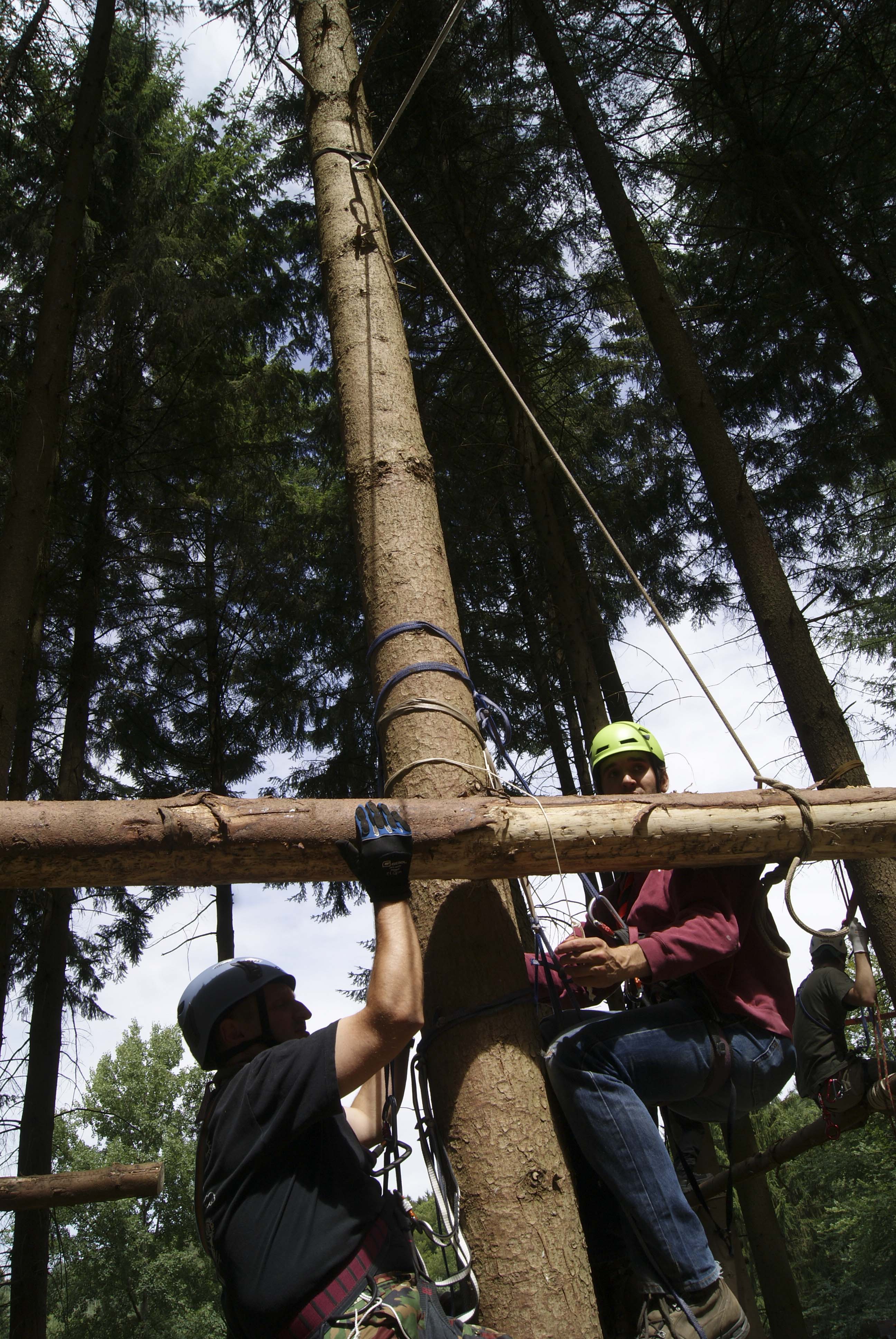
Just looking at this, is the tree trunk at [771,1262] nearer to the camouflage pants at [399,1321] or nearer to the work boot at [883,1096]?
the work boot at [883,1096]

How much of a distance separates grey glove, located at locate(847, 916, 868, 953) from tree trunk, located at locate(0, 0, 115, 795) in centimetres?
456

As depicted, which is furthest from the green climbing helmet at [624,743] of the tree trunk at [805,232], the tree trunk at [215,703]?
the tree trunk at [215,703]

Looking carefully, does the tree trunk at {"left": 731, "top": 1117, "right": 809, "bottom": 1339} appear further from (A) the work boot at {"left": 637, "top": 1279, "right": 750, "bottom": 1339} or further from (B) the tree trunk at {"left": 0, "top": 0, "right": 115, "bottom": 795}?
(B) the tree trunk at {"left": 0, "top": 0, "right": 115, "bottom": 795}

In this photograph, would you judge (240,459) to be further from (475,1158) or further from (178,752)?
(475,1158)

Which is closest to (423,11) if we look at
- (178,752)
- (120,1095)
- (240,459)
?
(240,459)

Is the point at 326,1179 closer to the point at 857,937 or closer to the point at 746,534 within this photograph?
the point at 857,937

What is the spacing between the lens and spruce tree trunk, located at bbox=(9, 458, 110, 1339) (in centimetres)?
730

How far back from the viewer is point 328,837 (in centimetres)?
215

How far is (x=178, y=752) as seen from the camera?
38.1ft

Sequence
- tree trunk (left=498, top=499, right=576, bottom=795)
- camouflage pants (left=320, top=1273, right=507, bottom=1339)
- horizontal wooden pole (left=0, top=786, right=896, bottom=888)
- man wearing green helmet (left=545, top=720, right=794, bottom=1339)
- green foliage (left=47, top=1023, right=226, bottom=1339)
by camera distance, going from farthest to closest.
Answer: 1. green foliage (left=47, top=1023, right=226, bottom=1339)
2. tree trunk (left=498, top=499, right=576, bottom=795)
3. man wearing green helmet (left=545, top=720, right=794, bottom=1339)
4. horizontal wooden pole (left=0, top=786, right=896, bottom=888)
5. camouflage pants (left=320, top=1273, right=507, bottom=1339)

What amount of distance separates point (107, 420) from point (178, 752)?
4037mm

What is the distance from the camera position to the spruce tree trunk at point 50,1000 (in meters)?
7.30

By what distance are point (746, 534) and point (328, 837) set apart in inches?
181

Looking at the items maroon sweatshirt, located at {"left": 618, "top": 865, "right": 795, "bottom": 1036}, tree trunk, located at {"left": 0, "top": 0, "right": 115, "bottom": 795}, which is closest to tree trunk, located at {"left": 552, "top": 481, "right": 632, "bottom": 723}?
tree trunk, located at {"left": 0, "top": 0, "right": 115, "bottom": 795}
